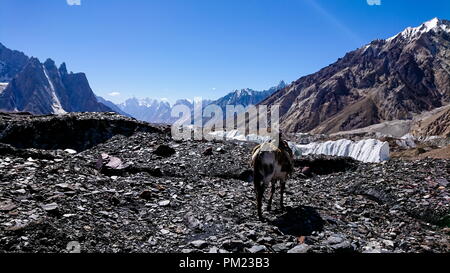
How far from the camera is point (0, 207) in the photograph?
795cm

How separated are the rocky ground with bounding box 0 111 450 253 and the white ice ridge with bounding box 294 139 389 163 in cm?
3568

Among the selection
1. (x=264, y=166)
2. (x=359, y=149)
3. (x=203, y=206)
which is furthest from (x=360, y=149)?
(x=264, y=166)

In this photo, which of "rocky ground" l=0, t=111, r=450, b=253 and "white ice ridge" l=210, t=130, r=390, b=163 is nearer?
"rocky ground" l=0, t=111, r=450, b=253

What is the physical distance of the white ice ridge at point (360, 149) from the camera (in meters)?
57.9

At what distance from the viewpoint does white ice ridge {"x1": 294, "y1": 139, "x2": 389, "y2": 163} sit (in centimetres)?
5793

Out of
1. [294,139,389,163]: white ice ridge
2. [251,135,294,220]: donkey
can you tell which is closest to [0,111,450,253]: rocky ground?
[251,135,294,220]: donkey

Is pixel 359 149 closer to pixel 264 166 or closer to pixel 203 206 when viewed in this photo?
pixel 203 206

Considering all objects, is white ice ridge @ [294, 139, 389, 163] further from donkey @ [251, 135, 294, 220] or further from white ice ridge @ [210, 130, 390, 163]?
donkey @ [251, 135, 294, 220]

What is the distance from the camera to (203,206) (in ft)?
36.4

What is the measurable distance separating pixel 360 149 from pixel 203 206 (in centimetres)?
6244

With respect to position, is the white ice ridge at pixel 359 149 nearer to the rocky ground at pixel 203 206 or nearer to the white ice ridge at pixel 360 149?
the white ice ridge at pixel 360 149
